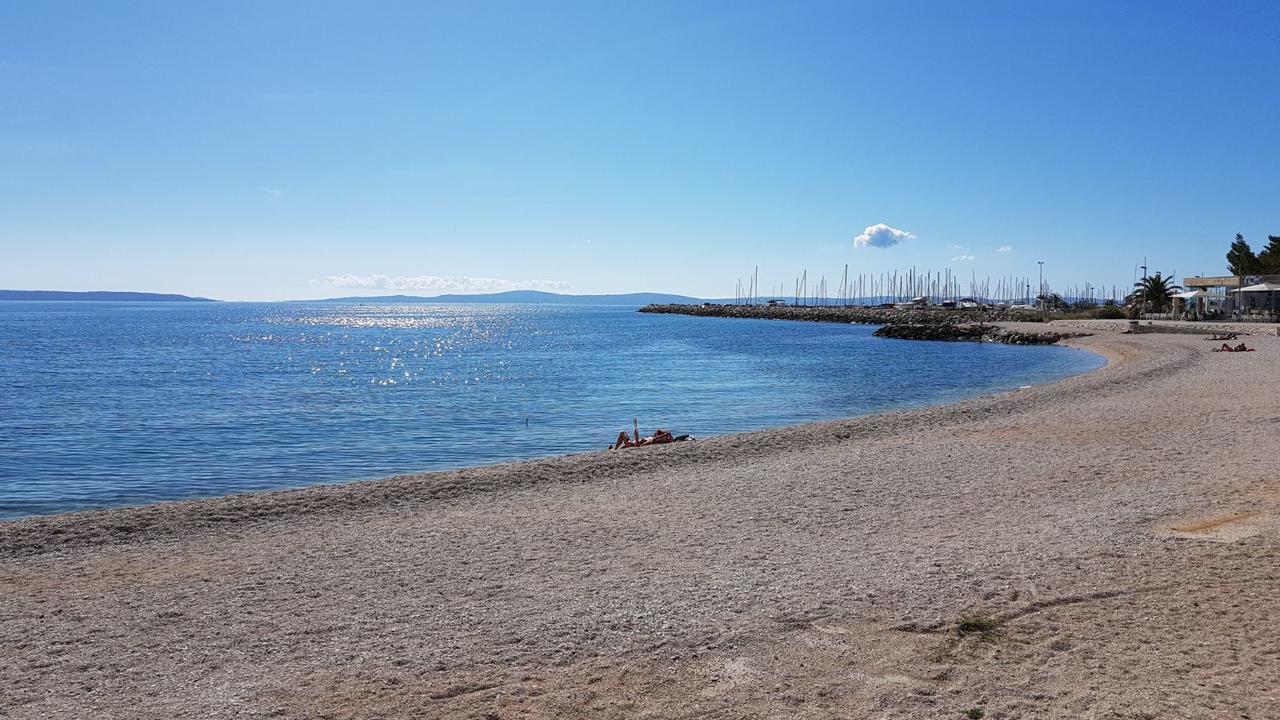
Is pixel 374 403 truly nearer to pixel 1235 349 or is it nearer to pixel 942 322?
pixel 1235 349

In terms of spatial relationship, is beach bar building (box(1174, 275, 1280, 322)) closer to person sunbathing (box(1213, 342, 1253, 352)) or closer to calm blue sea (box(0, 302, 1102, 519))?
calm blue sea (box(0, 302, 1102, 519))

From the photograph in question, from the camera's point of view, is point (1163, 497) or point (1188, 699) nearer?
point (1188, 699)

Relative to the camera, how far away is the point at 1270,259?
294 ft

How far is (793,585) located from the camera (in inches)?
321

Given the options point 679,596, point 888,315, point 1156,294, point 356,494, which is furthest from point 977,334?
point 679,596

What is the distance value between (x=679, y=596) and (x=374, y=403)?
84.5 feet

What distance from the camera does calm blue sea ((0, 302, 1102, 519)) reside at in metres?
18.7

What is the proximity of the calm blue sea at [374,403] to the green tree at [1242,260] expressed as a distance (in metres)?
49.0

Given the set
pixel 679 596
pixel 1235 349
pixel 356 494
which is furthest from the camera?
pixel 1235 349

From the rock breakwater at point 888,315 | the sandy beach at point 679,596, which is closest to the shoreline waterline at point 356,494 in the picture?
the sandy beach at point 679,596

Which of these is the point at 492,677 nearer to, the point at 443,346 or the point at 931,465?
the point at 931,465

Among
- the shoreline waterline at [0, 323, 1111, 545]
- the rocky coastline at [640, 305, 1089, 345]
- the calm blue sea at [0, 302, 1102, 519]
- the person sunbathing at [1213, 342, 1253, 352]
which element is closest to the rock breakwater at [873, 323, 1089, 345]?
the rocky coastline at [640, 305, 1089, 345]

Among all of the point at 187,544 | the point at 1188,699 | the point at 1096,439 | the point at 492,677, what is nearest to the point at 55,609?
the point at 187,544

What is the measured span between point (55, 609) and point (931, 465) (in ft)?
40.6
